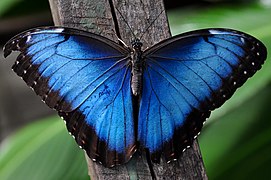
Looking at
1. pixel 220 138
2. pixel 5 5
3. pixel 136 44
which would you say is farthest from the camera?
pixel 5 5

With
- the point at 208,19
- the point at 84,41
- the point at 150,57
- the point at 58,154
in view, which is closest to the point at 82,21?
the point at 84,41

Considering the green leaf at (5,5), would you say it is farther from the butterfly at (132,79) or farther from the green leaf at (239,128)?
the butterfly at (132,79)

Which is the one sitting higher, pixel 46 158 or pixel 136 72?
pixel 136 72

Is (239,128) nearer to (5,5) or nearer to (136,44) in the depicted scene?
(5,5)

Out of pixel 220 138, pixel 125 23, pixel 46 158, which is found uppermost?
pixel 125 23

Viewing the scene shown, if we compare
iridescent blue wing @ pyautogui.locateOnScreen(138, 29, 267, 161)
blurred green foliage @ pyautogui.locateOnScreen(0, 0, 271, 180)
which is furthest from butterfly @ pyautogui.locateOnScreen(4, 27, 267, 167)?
blurred green foliage @ pyautogui.locateOnScreen(0, 0, 271, 180)

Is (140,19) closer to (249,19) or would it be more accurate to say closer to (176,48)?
(176,48)

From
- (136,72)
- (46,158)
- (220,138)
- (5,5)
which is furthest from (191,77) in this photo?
(5,5)
